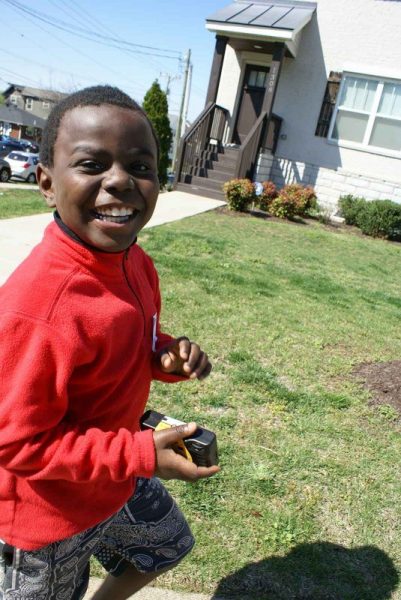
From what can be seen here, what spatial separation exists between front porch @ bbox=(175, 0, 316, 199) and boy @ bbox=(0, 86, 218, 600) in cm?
1151

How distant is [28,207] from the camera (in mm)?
10070

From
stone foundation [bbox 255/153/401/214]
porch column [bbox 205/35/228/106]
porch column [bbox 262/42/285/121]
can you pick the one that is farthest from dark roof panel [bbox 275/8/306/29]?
stone foundation [bbox 255/153/401/214]

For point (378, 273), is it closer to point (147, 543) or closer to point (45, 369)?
point (147, 543)

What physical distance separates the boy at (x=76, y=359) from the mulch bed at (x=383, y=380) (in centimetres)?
290

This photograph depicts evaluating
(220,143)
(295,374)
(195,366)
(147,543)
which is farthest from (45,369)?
(220,143)

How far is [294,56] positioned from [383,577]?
46.7 feet

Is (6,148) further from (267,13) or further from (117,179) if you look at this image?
(117,179)

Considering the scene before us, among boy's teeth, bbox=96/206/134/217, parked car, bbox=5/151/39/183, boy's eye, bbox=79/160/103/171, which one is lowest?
parked car, bbox=5/151/39/183

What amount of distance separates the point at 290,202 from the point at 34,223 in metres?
5.77

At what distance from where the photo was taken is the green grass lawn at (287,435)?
7.58ft

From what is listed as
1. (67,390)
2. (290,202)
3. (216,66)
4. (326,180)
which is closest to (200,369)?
(67,390)

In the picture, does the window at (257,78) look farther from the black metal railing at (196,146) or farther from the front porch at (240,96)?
the black metal railing at (196,146)

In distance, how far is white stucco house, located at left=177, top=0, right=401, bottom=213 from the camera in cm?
1305

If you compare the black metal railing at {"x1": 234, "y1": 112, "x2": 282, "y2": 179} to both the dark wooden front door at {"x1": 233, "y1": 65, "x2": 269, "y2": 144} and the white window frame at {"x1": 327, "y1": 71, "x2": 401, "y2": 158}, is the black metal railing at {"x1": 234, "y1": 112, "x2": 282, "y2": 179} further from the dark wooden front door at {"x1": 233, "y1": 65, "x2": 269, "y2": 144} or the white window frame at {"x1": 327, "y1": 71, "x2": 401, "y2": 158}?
the white window frame at {"x1": 327, "y1": 71, "x2": 401, "y2": 158}
